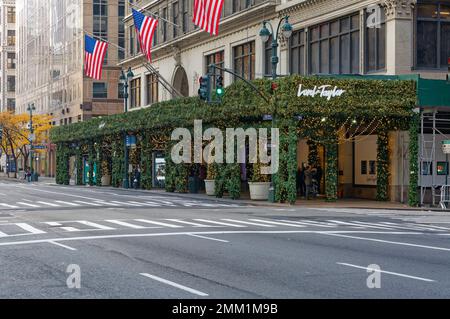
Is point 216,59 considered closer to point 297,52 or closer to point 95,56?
point 95,56

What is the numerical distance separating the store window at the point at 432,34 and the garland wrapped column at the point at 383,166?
14.4 feet

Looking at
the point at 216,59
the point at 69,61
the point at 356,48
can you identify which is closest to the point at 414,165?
the point at 356,48

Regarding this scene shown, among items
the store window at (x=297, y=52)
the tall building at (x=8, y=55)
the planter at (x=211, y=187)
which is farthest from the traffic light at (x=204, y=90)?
the tall building at (x=8, y=55)

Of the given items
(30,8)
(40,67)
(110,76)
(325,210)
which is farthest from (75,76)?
(325,210)

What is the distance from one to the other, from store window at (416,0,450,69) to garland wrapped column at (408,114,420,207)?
3.67 m

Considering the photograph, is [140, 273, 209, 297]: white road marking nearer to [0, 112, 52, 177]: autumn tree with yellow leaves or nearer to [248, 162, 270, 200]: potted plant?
[248, 162, 270, 200]: potted plant

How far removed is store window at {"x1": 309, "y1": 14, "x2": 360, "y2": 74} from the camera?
4188 centimetres

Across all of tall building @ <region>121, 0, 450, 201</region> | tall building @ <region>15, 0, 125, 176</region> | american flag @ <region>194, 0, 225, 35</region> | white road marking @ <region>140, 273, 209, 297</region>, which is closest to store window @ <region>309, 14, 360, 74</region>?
tall building @ <region>121, 0, 450, 201</region>

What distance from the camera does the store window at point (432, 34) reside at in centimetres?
3928

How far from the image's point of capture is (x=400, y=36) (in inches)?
1512

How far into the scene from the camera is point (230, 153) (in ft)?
139

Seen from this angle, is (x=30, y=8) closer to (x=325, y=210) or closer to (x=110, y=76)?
(x=110, y=76)

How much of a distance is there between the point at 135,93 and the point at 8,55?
8352cm

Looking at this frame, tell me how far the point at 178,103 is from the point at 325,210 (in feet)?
60.6
